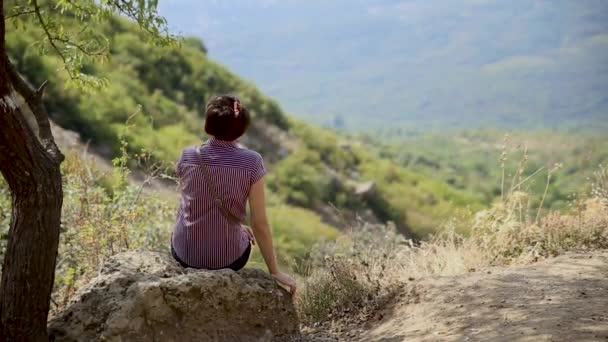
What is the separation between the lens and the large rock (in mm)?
3904

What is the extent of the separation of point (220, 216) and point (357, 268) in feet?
6.90

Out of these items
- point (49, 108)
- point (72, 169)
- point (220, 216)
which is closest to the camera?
point (220, 216)

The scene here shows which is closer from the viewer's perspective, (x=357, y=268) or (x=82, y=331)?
(x=82, y=331)

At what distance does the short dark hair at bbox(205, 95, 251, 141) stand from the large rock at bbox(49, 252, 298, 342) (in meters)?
0.80

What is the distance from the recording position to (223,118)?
165 inches

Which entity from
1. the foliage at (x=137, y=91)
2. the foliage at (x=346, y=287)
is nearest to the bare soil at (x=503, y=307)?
the foliage at (x=346, y=287)

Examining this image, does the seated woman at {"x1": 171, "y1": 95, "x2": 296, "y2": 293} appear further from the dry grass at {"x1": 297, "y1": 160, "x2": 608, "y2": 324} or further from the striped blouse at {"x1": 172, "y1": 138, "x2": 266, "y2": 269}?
the dry grass at {"x1": 297, "y1": 160, "x2": 608, "y2": 324}

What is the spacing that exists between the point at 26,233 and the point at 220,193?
107 cm

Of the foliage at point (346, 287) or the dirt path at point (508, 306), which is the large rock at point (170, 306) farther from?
the foliage at point (346, 287)

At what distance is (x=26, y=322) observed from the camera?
390cm

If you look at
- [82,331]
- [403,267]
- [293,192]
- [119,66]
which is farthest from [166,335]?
[119,66]

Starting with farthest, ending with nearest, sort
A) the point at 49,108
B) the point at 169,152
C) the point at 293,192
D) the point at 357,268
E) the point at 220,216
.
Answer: the point at 293,192
the point at 169,152
the point at 49,108
the point at 357,268
the point at 220,216

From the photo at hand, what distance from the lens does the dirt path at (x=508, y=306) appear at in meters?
4.12

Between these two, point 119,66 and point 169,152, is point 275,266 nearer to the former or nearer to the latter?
point 169,152
